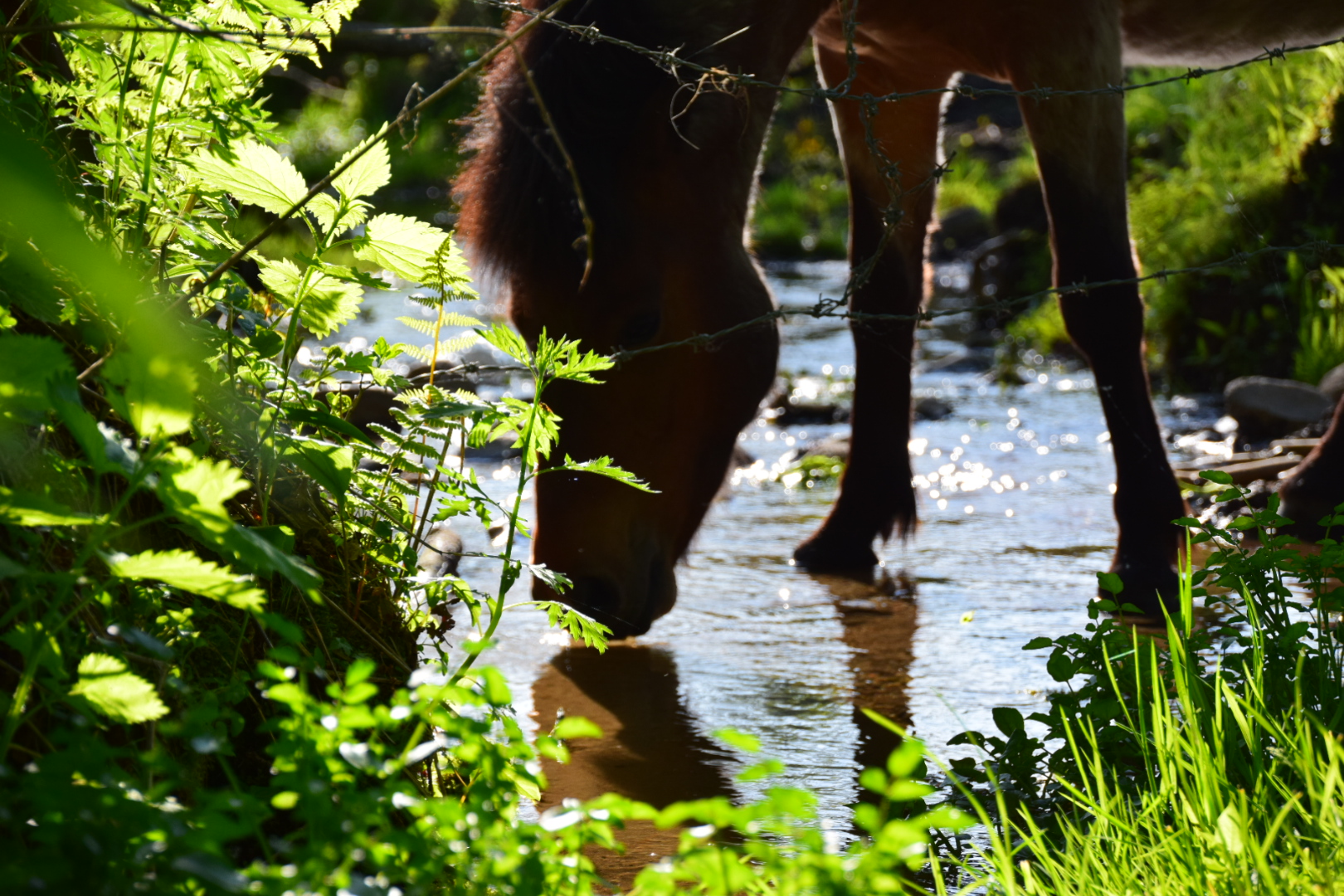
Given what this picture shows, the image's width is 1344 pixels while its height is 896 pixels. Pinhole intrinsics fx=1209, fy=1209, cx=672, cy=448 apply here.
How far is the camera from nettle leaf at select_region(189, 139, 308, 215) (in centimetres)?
140

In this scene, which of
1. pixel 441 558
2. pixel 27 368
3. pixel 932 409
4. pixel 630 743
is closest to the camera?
pixel 27 368

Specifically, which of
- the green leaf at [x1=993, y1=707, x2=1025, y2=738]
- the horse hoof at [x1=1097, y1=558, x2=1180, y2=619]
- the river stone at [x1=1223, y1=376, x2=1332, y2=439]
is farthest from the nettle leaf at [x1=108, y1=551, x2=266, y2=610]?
the river stone at [x1=1223, y1=376, x2=1332, y2=439]

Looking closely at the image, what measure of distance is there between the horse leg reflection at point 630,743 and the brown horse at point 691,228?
17 cm

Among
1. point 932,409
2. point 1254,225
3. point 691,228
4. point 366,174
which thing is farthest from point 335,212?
point 1254,225


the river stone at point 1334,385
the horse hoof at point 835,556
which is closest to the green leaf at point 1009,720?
the horse hoof at point 835,556

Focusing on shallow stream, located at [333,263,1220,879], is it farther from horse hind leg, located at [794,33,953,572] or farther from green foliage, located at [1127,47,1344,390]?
green foliage, located at [1127,47,1344,390]

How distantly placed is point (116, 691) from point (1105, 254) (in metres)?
2.62

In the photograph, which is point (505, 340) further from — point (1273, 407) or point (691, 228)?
point (1273, 407)

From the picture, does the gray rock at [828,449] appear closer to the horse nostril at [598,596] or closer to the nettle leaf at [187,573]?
the horse nostril at [598,596]

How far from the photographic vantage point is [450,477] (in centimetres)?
157

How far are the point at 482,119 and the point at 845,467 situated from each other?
1.58 meters

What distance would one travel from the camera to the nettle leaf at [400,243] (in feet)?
4.83

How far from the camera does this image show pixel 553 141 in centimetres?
242

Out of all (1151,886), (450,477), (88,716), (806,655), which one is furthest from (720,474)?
(88,716)
